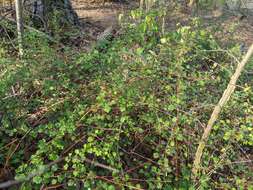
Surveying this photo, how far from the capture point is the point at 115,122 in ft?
7.18

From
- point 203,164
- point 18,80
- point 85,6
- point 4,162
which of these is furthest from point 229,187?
point 85,6

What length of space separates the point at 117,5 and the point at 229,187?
6.61m

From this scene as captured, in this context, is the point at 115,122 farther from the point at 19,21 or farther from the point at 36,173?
the point at 19,21

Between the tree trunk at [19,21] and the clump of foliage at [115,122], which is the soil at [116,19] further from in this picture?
the clump of foliage at [115,122]

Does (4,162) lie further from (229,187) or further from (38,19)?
(38,19)

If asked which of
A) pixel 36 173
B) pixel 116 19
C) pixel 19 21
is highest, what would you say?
pixel 19 21

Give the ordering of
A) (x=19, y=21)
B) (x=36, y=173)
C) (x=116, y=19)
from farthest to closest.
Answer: (x=116, y=19)
(x=19, y=21)
(x=36, y=173)

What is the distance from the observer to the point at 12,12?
406cm

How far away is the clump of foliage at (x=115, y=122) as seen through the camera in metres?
1.87

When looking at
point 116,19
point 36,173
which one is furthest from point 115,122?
point 116,19

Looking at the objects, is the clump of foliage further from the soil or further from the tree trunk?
the soil

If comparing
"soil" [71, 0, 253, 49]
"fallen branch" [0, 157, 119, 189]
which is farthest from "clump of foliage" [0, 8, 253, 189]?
"soil" [71, 0, 253, 49]

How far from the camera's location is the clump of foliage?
6.15 ft

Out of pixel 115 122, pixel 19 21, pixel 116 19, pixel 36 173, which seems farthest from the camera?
pixel 116 19
